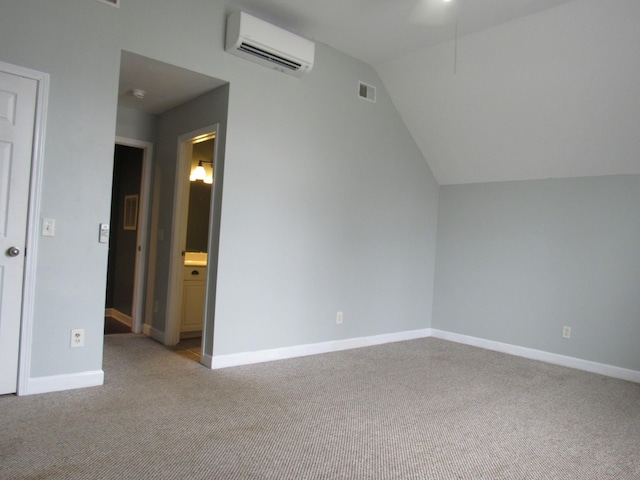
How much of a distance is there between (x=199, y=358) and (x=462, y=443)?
94.7 inches

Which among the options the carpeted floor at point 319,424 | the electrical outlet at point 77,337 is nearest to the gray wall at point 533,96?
the carpeted floor at point 319,424

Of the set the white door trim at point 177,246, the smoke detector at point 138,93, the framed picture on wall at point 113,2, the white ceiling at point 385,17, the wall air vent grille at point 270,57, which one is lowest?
the white door trim at point 177,246

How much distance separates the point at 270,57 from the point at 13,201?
2234mm

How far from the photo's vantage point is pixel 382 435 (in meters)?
2.71

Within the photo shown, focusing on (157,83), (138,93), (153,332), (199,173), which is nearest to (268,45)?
(157,83)

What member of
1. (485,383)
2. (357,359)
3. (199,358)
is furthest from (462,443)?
(199,358)

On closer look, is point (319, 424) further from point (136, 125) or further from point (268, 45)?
point (136, 125)

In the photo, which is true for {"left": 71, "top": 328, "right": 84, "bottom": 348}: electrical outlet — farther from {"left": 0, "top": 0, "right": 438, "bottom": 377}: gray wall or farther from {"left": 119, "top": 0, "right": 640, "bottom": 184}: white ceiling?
{"left": 119, "top": 0, "right": 640, "bottom": 184}: white ceiling

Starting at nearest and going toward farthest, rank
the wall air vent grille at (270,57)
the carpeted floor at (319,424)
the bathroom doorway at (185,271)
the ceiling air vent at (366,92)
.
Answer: the carpeted floor at (319,424) < the wall air vent grille at (270,57) < the bathroom doorway at (185,271) < the ceiling air vent at (366,92)

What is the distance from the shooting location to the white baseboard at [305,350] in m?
3.92

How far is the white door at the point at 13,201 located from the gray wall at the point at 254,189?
4.6 inches

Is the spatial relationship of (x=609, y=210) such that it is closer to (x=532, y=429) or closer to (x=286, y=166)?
(x=532, y=429)

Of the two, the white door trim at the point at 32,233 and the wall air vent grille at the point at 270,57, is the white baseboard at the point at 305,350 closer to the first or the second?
the white door trim at the point at 32,233

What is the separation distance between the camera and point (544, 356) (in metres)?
4.77
